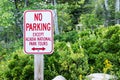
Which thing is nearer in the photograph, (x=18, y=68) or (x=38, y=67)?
(x=38, y=67)

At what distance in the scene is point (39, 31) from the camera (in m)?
4.79

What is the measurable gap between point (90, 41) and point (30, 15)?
5047 mm

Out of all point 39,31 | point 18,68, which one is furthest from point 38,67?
point 18,68

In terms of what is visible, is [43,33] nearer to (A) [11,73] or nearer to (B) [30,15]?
(B) [30,15]

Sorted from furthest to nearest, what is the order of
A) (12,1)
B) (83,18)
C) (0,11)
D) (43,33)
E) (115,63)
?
(83,18) < (12,1) < (0,11) < (115,63) < (43,33)

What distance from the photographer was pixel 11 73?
9164 millimetres

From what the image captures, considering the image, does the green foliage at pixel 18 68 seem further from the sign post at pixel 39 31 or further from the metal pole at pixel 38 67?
the sign post at pixel 39 31

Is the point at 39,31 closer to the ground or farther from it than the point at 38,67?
farther from it

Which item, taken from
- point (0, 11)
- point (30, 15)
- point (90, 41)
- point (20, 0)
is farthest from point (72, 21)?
point (30, 15)

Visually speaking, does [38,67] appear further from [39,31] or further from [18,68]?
[18,68]

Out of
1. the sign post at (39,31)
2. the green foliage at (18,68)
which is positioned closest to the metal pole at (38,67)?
the sign post at (39,31)

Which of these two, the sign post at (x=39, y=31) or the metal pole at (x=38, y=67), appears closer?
the sign post at (x=39, y=31)

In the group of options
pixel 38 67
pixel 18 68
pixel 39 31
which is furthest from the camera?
pixel 18 68

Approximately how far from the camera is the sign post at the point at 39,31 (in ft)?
15.7
